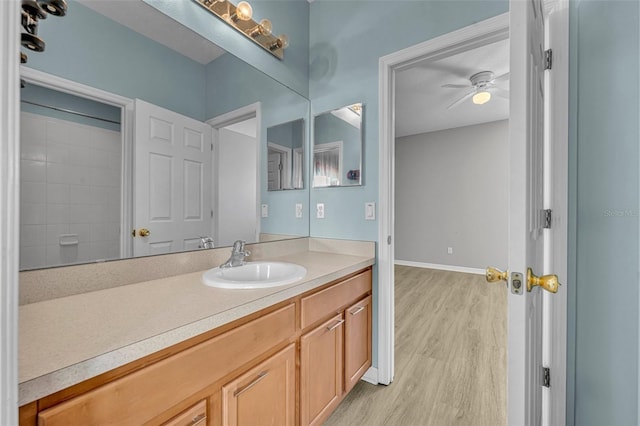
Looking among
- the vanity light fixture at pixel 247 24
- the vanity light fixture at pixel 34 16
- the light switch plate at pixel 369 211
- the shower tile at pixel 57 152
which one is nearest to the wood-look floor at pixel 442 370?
the light switch plate at pixel 369 211

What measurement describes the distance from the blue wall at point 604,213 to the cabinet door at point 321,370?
99 cm

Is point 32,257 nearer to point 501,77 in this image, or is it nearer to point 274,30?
point 274,30

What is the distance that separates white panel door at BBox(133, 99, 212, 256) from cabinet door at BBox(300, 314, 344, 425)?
2.44 ft

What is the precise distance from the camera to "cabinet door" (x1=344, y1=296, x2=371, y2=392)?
1509mm

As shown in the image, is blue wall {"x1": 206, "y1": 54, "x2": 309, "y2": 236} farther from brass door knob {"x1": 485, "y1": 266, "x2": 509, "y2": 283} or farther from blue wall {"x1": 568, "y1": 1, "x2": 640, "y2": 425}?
blue wall {"x1": 568, "y1": 1, "x2": 640, "y2": 425}

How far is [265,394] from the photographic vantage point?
3.27 ft

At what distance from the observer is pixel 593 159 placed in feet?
3.59

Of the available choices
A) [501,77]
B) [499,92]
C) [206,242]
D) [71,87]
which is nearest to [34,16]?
[71,87]

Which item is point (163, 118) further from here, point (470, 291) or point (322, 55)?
point (470, 291)

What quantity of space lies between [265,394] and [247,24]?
1872 mm

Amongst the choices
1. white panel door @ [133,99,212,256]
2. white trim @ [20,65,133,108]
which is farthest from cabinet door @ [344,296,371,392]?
white trim @ [20,65,133,108]

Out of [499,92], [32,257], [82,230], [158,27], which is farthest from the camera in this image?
[499,92]

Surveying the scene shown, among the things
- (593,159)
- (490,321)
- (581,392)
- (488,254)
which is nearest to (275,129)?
(593,159)

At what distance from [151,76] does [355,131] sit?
1158 mm
